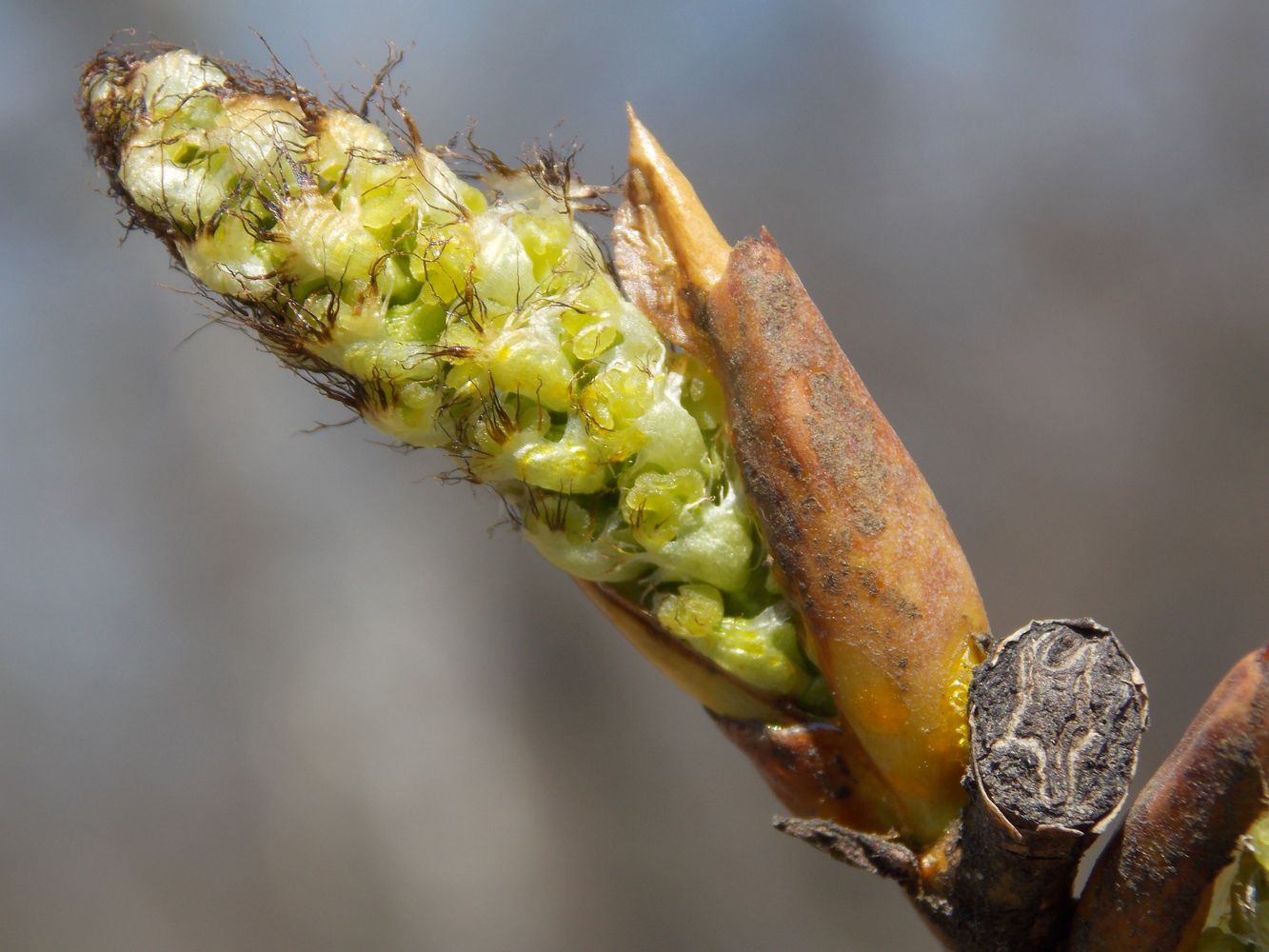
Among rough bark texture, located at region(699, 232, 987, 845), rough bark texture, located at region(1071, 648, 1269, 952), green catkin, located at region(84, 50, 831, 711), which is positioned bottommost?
rough bark texture, located at region(1071, 648, 1269, 952)

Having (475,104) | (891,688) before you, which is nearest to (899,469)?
(891,688)

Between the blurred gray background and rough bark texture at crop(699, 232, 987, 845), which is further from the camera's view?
the blurred gray background

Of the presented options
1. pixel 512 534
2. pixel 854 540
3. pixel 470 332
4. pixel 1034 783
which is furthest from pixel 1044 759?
pixel 512 534

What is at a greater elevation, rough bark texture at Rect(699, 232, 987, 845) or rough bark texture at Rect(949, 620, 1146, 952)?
rough bark texture at Rect(699, 232, 987, 845)

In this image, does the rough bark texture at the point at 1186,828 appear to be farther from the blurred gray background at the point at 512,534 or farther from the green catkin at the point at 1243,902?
the blurred gray background at the point at 512,534

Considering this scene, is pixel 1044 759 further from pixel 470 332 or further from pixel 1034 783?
pixel 470 332

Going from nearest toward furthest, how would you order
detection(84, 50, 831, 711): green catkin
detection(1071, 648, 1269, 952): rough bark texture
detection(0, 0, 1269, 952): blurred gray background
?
detection(1071, 648, 1269, 952): rough bark texture < detection(84, 50, 831, 711): green catkin < detection(0, 0, 1269, 952): blurred gray background

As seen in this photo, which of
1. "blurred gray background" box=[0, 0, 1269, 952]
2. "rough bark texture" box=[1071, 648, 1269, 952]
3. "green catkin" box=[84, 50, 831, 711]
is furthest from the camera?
"blurred gray background" box=[0, 0, 1269, 952]

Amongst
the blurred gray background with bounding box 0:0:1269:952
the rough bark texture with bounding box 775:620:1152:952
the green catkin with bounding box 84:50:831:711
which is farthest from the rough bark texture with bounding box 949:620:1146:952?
the blurred gray background with bounding box 0:0:1269:952

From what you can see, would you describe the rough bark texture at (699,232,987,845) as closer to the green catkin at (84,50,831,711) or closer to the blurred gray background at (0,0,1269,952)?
the green catkin at (84,50,831,711)
